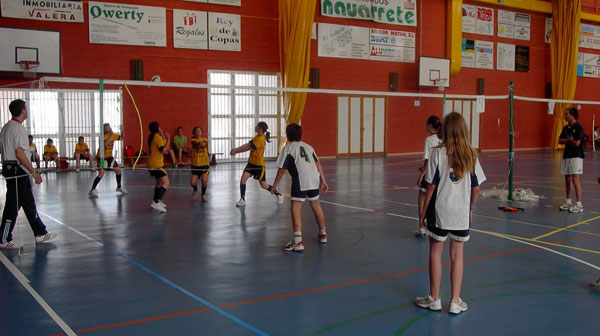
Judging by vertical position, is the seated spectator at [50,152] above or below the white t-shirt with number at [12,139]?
below

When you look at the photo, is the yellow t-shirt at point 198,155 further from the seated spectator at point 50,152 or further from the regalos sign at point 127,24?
the regalos sign at point 127,24

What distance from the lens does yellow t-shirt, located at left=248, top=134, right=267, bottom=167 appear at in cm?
1124

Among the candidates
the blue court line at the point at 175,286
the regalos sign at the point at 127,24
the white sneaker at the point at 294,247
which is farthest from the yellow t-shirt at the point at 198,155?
the regalos sign at the point at 127,24

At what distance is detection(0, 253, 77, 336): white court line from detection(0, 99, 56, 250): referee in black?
48 cm

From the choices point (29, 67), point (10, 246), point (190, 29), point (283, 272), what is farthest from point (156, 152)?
point (190, 29)

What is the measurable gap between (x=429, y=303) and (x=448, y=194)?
1.04 meters

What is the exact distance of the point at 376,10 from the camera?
2528 cm

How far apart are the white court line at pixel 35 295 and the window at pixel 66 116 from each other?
41.3ft

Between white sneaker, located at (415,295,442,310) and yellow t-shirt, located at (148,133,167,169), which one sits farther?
yellow t-shirt, located at (148,133,167,169)

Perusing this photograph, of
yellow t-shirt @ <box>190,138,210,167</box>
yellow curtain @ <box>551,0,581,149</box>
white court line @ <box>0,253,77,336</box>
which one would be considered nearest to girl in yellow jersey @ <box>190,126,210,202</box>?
yellow t-shirt @ <box>190,138,210,167</box>

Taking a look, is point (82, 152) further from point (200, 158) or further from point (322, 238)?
point (322, 238)

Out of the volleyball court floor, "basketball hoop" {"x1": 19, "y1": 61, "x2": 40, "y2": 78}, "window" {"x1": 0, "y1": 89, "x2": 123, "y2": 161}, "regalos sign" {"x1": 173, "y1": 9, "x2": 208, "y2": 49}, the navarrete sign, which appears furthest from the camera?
the navarrete sign

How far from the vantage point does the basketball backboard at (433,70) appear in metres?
26.3

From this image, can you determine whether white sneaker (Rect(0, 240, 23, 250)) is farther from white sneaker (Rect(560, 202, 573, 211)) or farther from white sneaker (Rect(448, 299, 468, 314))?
white sneaker (Rect(560, 202, 573, 211))
